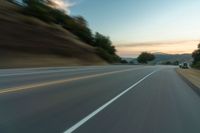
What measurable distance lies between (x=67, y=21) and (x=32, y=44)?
2296 inches

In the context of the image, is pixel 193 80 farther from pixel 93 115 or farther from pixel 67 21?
pixel 67 21

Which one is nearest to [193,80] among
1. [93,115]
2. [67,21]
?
[93,115]

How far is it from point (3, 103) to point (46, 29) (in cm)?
8025

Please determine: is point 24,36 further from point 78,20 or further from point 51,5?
point 78,20

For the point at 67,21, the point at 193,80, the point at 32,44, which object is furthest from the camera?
the point at 67,21

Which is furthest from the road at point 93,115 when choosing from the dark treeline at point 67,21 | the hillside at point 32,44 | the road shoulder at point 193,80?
the dark treeline at point 67,21

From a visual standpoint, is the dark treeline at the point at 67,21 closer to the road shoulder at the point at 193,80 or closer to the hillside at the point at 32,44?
the hillside at the point at 32,44

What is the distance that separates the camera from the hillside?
217 ft

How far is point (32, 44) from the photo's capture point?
77.8 meters

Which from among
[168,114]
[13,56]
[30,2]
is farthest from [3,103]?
[30,2]

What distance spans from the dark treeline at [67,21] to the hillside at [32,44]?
5.28 meters

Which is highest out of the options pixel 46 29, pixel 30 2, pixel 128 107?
pixel 30 2

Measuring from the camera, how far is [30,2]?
99.9 metres

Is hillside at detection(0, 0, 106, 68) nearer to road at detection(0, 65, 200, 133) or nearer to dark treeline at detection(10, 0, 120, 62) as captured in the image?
dark treeline at detection(10, 0, 120, 62)
